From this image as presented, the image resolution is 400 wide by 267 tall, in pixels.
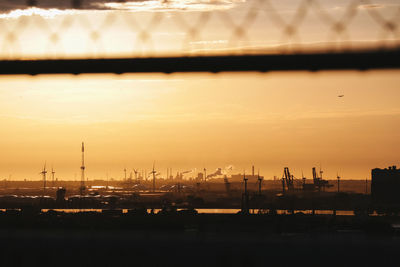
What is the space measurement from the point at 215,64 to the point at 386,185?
3644 inches

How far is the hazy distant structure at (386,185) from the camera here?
356ft

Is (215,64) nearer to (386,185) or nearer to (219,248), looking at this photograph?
(219,248)

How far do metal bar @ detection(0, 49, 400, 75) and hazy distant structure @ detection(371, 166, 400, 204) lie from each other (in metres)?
89.9

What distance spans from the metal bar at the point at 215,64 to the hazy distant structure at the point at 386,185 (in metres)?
89.9

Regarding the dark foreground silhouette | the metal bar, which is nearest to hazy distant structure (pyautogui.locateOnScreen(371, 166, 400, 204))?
the dark foreground silhouette

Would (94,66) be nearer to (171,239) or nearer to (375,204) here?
(171,239)

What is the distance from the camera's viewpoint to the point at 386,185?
10975 cm

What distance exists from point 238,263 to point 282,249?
746 centimetres

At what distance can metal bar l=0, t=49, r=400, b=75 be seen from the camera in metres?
20.5

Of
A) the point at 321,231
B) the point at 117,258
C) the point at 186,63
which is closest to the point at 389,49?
the point at 186,63

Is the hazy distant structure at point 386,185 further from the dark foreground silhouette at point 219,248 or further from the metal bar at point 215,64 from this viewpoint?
the metal bar at point 215,64

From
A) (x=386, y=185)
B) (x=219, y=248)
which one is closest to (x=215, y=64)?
(x=219, y=248)

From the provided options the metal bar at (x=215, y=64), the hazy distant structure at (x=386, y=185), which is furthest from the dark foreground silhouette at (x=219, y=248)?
the hazy distant structure at (x=386, y=185)

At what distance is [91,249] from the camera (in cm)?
3847
